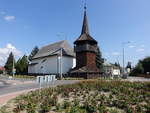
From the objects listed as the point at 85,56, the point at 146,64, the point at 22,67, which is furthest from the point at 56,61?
the point at 146,64

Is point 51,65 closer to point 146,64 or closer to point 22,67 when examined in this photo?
point 22,67

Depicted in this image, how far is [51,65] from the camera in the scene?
2179 inches

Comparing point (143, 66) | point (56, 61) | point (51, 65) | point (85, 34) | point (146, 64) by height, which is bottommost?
point (143, 66)

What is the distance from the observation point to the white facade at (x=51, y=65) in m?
51.5

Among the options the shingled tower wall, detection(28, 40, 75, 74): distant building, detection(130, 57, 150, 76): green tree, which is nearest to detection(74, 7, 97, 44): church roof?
the shingled tower wall

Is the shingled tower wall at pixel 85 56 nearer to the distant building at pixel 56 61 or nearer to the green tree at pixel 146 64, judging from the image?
the distant building at pixel 56 61

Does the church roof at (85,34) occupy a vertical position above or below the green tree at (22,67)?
above

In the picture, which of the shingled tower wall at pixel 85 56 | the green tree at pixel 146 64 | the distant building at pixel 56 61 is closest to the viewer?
the shingled tower wall at pixel 85 56

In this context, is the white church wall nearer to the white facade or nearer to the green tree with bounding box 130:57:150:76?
the white facade

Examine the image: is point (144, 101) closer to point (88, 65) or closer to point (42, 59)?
point (88, 65)

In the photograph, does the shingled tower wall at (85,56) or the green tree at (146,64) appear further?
the green tree at (146,64)

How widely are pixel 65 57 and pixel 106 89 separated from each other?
1517 inches

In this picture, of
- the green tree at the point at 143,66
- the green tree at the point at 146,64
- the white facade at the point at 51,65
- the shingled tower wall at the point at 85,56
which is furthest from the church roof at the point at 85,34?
the green tree at the point at 143,66

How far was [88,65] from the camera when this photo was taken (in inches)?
1732
